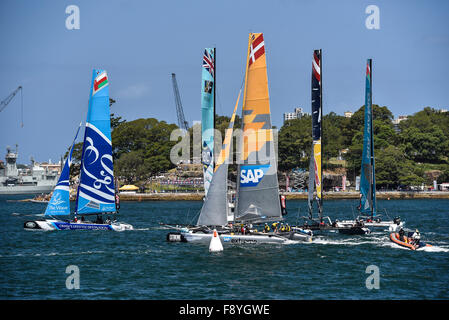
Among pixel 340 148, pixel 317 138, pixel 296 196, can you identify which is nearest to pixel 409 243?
pixel 317 138

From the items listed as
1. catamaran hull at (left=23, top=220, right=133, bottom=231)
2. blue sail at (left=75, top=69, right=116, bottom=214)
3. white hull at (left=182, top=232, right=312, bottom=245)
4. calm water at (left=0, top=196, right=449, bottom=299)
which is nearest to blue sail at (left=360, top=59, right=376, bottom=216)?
calm water at (left=0, top=196, right=449, bottom=299)

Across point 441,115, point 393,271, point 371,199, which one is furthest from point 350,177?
point 393,271

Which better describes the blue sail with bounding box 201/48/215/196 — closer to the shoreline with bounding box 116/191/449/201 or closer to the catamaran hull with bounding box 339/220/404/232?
the catamaran hull with bounding box 339/220/404/232

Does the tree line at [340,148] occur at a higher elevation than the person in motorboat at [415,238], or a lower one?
higher

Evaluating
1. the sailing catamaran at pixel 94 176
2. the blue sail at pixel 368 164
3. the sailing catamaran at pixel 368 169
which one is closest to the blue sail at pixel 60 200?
the sailing catamaran at pixel 94 176

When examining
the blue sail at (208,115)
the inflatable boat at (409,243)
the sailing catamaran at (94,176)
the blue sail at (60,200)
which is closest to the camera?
the inflatable boat at (409,243)

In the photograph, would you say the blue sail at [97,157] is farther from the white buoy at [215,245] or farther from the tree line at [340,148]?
the tree line at [340,148]

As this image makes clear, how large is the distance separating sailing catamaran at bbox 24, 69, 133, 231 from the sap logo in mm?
14387

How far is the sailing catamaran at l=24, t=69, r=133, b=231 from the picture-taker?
162ft

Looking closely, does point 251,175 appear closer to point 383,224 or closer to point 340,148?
point 383,224

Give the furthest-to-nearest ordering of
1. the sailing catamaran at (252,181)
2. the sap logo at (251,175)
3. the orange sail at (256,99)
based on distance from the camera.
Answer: the sap logo at (251,175) < the sailing catamaran at (252,181) < the orange sail at (256,99)

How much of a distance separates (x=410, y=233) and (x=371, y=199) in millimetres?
15439

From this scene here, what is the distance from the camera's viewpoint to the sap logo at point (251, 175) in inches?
1565
